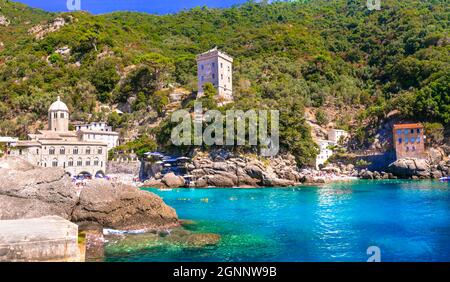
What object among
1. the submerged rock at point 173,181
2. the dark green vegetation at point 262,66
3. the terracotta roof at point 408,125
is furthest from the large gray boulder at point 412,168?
the submerged rock at point 173,181

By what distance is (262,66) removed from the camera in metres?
86.4

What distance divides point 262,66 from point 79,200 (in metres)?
72.6

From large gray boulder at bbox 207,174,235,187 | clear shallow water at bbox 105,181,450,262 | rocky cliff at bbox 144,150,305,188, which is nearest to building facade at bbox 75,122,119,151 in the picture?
rocky cliff at bbox 144,150,305,188

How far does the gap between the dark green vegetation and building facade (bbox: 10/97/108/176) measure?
9.93m

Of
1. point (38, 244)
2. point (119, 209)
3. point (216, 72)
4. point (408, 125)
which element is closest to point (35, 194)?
point (119, 209)

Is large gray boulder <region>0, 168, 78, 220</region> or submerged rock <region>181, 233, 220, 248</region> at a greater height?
large gray boulder <region>0, 168, 78, 220</region>

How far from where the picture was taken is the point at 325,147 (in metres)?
64.2

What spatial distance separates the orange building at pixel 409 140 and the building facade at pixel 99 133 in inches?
1852

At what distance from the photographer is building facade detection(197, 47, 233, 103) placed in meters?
65.6

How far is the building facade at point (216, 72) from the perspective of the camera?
215 feet

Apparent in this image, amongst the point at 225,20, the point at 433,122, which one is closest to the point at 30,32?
the point at 225,20

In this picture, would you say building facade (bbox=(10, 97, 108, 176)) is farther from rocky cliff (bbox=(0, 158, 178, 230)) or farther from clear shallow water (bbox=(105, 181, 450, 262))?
rocky cliff (bbox=(0, 158, 178, 230))
